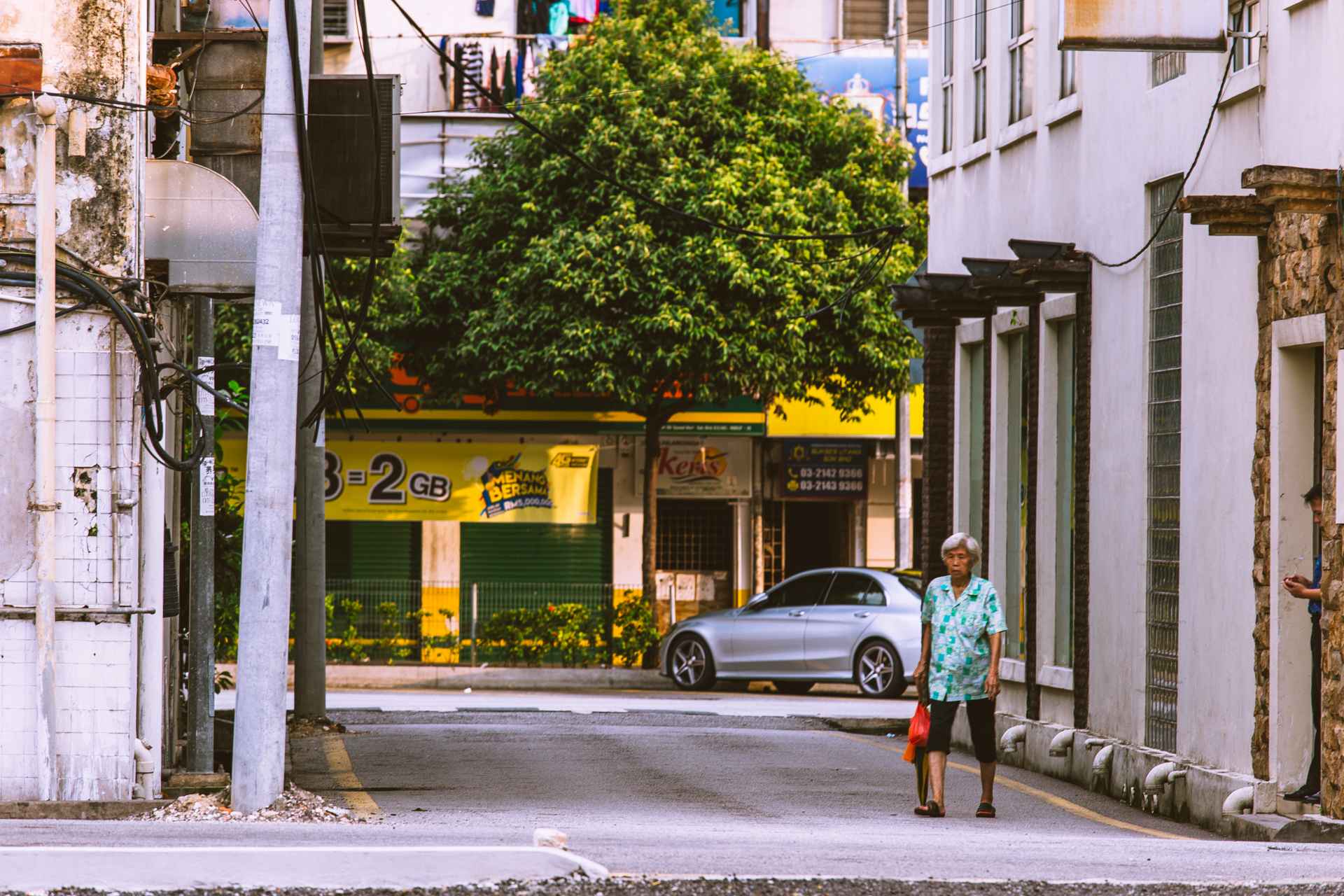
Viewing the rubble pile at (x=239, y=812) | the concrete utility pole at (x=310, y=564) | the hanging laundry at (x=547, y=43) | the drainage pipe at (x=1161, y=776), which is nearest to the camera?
the rubble pile at (x=239, y=812)

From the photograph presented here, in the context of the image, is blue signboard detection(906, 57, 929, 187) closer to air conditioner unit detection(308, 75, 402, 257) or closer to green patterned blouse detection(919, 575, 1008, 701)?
air conditioner unit detection(308, 75, 402, 257)

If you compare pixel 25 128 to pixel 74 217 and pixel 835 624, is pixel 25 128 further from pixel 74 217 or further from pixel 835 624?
pixel 835 624

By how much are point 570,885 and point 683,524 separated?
70.4 ft

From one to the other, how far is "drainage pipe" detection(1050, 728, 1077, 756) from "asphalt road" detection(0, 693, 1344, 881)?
24 centimetres

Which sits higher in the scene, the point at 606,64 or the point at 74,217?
the point at 606,64

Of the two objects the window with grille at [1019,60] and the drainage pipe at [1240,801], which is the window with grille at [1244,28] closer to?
the window with grille at [1019,60]

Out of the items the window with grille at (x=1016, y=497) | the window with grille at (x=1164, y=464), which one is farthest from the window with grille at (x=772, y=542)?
the window with grille at (x=1164, y=464)

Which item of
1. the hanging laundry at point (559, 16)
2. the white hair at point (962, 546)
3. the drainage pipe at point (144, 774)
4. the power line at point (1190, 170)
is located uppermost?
the hanging laundry at point (559, 16)

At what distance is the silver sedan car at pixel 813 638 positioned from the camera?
66.3 ft

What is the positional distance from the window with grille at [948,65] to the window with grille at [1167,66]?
15.8ft

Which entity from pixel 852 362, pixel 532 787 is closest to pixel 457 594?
pixel 852 362

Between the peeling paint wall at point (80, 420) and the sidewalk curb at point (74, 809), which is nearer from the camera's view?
the sidewalk curb at point (74, 809)

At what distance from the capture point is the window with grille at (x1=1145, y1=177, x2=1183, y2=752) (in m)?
11.2

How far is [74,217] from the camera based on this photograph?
29.8 feet
